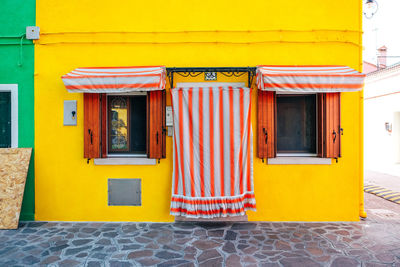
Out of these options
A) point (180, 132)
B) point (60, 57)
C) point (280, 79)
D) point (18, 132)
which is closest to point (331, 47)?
point (280, 79)

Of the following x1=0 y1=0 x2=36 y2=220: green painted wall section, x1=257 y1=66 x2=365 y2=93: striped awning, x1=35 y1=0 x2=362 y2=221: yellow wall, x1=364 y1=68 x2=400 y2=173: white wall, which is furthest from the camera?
x1=364 y1=68 x2=400 y2=173: white wall

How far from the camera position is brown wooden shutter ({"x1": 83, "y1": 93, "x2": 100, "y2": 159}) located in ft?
15.8

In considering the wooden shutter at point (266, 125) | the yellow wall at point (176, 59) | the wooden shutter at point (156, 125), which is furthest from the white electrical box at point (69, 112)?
the wooden shutter at point (266, 125)

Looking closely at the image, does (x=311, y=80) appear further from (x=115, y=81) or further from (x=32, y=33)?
(x=32, y=33)

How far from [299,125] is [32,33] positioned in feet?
18.1

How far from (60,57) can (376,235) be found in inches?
259

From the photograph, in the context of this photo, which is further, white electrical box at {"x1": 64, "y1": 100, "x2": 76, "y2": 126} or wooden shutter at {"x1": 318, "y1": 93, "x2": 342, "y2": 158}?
white electrical box at {"x1": 64, "y1": 100, "x2": 76, "y2": 126}

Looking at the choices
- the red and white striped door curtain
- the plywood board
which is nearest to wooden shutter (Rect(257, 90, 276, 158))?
the red and white striped door curtain

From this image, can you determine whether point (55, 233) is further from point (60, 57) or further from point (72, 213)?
point (60, 57)

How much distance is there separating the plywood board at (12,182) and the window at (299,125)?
4.45 meters

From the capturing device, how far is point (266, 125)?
189 inches

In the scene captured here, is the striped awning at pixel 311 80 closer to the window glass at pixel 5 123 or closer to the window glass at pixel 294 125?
the window glass at pixel 294 125

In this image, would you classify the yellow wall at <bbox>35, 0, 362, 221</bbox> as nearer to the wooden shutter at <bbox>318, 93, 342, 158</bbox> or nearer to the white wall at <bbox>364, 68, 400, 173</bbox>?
the wooden shutter at <bbox>318, 93, 342, 158</bbox>

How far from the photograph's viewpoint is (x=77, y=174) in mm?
4941
